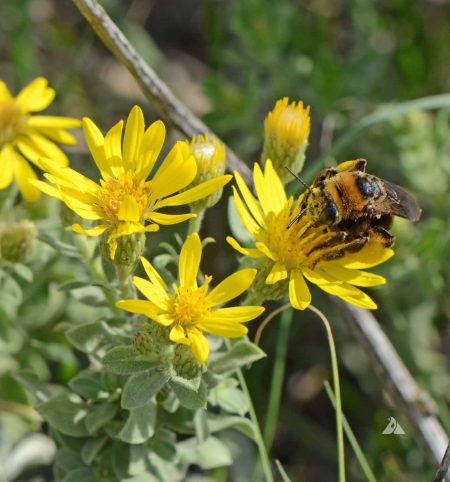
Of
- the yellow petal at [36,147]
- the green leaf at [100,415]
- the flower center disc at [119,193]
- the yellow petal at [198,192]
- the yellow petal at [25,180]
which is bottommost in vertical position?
the green leaf at [100,415]

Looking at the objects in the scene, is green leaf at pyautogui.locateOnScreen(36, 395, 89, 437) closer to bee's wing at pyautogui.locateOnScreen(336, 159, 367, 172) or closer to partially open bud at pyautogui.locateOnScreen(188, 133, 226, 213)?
partially open bud at pyautogui.locateOnScreen(188, 133, 226, 213)

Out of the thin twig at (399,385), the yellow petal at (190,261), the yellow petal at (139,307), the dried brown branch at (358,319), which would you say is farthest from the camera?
the thin twig at (399,385)

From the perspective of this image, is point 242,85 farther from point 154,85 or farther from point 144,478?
point 144,478

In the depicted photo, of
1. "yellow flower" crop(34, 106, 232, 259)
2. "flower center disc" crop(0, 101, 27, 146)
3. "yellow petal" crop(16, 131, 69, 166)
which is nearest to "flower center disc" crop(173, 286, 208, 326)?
"yellow flower" crop(34, 106, 232, 259)

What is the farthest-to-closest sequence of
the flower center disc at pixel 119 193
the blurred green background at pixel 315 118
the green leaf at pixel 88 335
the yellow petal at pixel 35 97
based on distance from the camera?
the blurred green background at pixel 315 118 < the yellow petal at pixel 35 97 < the green leaf at pixel 88 335 < the flower center disc at pixel 119 193

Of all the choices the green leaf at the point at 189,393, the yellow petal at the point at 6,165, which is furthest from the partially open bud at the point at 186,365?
the yellow petal at the point at 6,165

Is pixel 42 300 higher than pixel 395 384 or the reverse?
higher

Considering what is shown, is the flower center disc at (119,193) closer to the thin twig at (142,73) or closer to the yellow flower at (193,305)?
the yellow flower at (193,305)

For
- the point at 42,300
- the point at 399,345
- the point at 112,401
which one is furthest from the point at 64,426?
the point at 399,345
